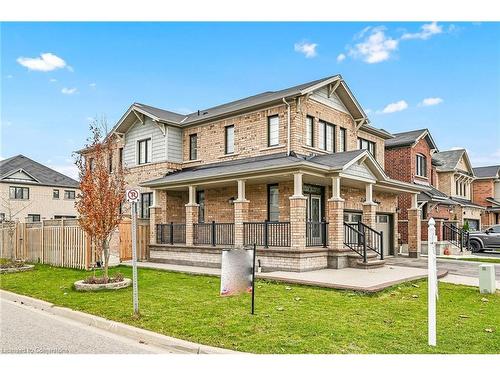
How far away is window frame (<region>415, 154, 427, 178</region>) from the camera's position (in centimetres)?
2686

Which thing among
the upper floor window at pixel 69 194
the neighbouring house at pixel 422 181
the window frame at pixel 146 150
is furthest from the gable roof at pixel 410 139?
the upper floor window at pixel 69 194

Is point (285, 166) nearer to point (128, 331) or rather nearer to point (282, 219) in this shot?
point (282, 219)

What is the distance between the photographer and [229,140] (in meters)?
19.8

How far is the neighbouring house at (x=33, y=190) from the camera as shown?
134 feet

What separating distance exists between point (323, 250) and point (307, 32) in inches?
311

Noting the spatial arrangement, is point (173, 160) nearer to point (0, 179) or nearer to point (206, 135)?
point (206, 135)

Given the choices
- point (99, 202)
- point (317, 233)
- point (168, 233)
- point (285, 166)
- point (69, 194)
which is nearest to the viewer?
point (99, 202)

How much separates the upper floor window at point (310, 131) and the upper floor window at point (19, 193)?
34.4m

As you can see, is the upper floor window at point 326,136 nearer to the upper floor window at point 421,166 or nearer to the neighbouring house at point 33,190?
the upper floor window at point 421,166

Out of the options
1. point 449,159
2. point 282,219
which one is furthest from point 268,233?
point 449,159

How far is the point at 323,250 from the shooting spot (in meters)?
15.1

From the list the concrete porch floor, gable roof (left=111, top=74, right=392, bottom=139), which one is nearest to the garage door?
gable roof (left=111, top=74, right=392, bottom=139)

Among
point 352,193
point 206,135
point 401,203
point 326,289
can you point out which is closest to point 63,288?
point 326,289

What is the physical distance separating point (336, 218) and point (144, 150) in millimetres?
12019
